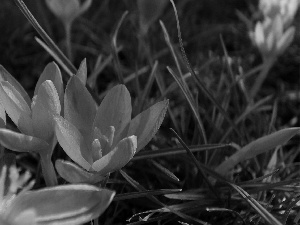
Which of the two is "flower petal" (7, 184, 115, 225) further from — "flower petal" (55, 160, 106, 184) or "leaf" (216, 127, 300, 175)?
"leaf" (216, 127, 300, 175)

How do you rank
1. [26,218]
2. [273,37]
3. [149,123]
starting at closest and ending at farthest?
[26,218] < [149,123] < [273,37]

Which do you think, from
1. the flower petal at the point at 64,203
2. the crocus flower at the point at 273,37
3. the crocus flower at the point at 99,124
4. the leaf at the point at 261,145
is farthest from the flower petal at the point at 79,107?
the crocus flower at the point at 273,37

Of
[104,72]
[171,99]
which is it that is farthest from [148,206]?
[104,72]

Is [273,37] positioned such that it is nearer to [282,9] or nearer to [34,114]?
[282,9]

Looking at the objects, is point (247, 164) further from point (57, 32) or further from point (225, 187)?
point (57, 32)

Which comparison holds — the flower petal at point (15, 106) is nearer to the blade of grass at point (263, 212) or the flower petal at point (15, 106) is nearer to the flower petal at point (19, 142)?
the flower petal at point (19, 142)

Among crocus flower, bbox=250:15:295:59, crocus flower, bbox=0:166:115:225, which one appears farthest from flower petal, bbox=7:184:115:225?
crocus flower, bbox=250:15:295:59

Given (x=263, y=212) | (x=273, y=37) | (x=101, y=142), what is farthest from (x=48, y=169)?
(x=273, y=37)
